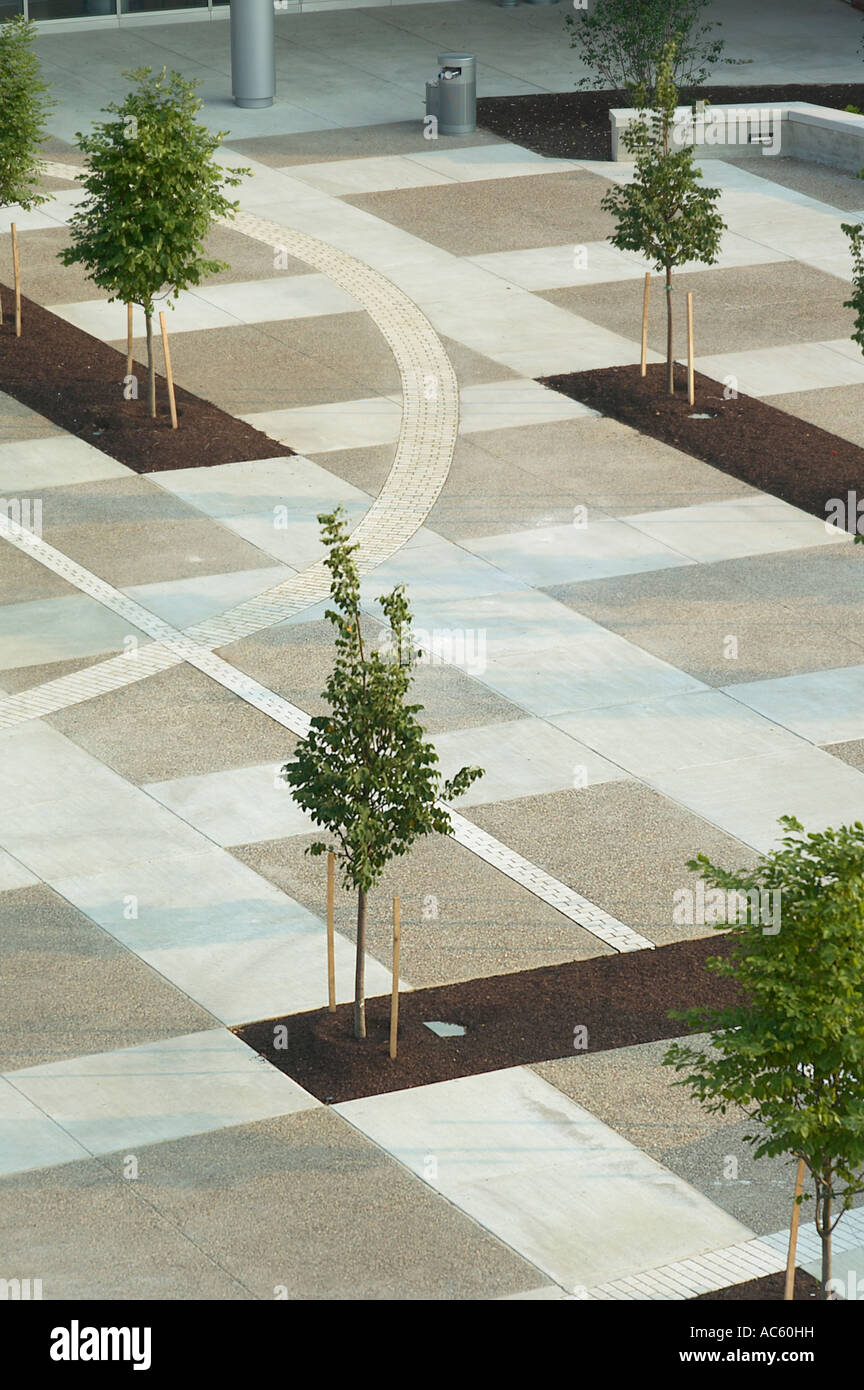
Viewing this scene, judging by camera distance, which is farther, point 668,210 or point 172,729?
point 668,210

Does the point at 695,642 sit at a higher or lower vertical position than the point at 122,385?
lower

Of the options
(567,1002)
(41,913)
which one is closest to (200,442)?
(41,913)

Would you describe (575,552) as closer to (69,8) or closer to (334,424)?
(334,424)

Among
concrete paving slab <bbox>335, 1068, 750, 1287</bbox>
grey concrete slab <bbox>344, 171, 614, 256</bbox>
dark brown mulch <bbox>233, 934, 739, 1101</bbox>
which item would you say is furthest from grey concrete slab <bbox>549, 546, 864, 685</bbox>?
grey concrete slab <bbox>344, 171, 614, 256</bbox>

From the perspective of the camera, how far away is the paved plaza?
1028 cm

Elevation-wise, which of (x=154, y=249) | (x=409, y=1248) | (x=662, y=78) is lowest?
(x=409, y=1248)

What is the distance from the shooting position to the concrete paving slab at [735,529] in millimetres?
17766

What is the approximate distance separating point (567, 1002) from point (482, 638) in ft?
15.8

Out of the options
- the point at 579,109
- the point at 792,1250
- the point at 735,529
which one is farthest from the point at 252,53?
the point at 792,1250

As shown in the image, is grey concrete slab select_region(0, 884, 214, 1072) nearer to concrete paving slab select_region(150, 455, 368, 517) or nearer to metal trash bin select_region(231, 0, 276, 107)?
concrete paving slab select_region(150, 455, 368, 517)

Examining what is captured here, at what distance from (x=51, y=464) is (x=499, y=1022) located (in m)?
9.21

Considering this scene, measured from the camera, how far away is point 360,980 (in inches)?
446
